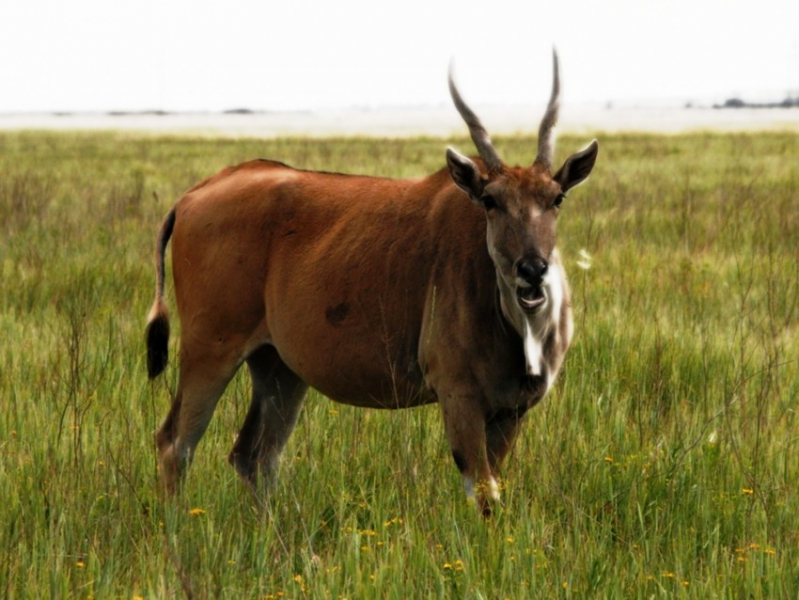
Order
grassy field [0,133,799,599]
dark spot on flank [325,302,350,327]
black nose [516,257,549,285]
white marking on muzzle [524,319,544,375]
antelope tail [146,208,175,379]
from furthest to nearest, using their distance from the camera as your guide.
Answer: antelope tail [146,208,175,379], dark spot on flank [325,302,350,327], white marking on muzzle [524,319,544,375], black nose [516,257,549,285], grassy field [0,133,799,599]

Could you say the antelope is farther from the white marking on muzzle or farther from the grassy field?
the grassy field

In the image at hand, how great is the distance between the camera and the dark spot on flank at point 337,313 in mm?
5035

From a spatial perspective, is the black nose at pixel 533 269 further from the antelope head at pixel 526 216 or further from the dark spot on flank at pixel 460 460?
the dark spot on flank at pixel 460 460

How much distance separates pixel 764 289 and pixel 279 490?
5.05 metres

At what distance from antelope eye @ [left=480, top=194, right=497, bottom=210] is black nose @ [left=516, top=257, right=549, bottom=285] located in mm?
339

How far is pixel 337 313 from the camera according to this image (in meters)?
5.05

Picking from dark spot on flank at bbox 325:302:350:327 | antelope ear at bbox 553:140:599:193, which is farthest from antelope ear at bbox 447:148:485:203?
dark spot on flank at bbox 325:302:350:327

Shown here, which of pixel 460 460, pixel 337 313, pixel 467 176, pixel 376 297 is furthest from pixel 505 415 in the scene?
pixel 467 176

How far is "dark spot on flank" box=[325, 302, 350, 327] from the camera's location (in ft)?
16.5

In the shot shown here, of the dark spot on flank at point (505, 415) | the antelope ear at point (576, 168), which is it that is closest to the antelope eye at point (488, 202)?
the antelope ear at point (576, 168)

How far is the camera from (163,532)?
169 inches

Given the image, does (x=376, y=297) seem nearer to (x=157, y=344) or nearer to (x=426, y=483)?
(x=426, y=483)

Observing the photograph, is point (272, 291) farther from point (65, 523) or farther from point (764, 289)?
point (764, 289)

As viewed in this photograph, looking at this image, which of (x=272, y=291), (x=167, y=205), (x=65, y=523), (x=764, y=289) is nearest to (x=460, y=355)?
(x=272, y=291)
